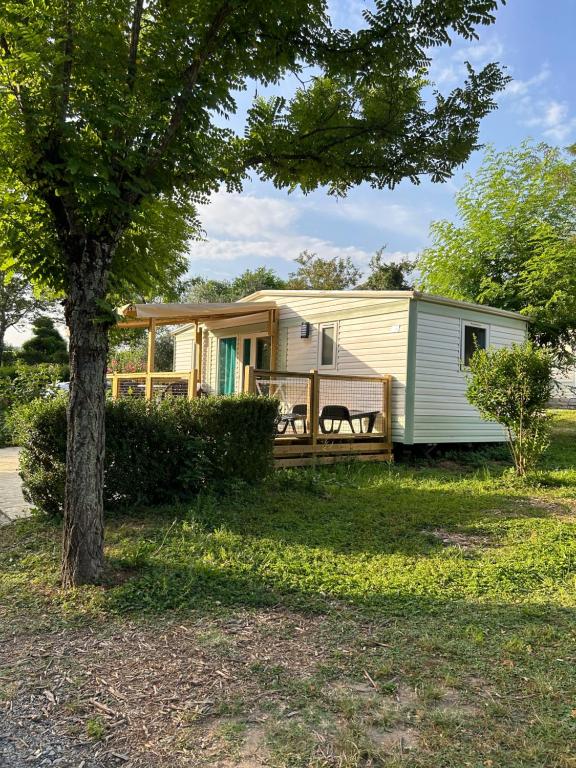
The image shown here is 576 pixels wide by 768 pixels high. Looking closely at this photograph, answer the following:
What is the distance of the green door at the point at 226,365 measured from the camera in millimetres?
13875

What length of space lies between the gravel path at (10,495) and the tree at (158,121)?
2.60m

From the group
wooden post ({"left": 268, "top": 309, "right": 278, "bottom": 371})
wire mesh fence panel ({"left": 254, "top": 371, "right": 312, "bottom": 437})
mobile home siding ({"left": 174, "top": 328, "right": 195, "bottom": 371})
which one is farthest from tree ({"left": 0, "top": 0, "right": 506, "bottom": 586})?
mobile home siding ({"left": 174, "top": 328, "right": 195, "bottom": 371})

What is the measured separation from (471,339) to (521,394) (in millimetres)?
2889

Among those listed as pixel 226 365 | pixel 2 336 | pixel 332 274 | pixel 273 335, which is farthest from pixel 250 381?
pixel 332 274

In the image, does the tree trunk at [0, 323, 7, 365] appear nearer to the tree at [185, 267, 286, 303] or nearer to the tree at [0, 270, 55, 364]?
the tree at [0, 270, 55, 364]

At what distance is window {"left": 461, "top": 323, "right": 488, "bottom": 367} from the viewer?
1045 cm

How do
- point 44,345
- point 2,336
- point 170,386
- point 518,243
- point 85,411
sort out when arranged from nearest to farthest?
point 85,411 < point 170,386 < point 518,243 < point 44,345 < point 2,336

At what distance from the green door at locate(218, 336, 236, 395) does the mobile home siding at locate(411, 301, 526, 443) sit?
549 cm

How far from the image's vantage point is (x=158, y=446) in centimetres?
581

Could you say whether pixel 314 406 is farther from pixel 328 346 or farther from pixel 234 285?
pixel 234 285

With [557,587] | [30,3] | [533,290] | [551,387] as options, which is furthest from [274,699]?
[533,290]

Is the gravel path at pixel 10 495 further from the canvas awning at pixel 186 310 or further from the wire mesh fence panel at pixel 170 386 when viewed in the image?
the canvas awning at pixel 186 310

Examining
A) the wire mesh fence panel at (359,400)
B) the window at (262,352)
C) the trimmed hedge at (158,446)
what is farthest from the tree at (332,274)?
the trimmed hedge at (158,446)

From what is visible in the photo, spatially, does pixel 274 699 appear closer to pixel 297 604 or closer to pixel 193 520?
pixel 297 604
